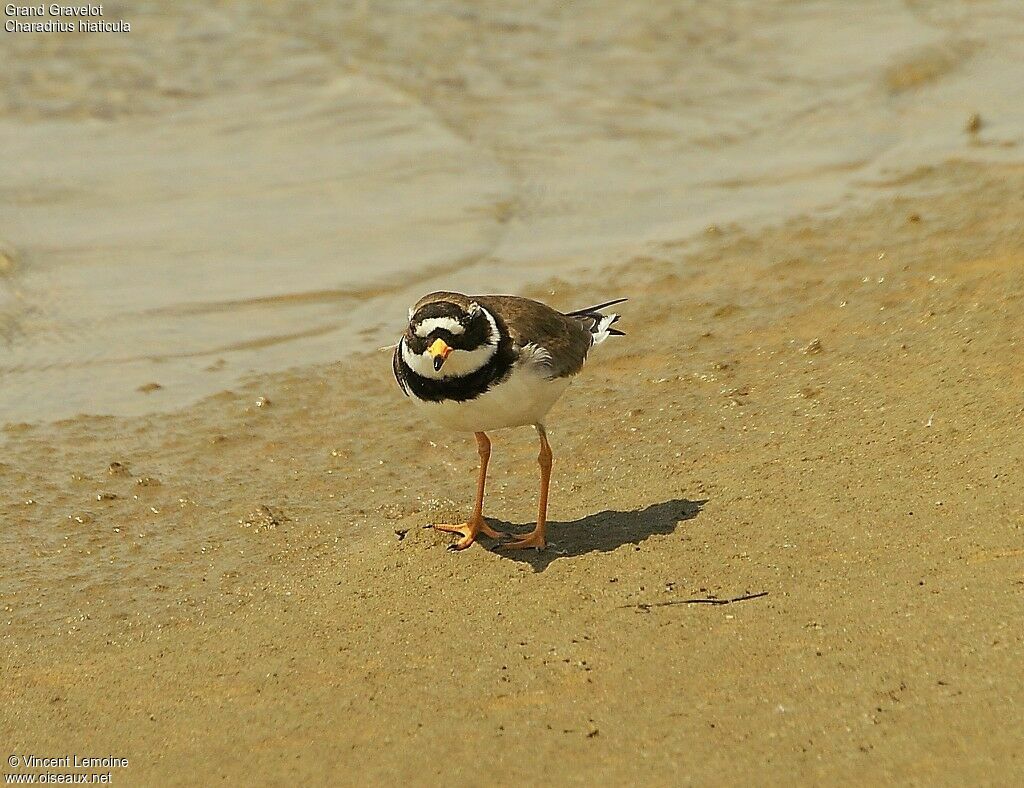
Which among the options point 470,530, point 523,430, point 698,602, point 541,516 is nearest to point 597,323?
point 523,430

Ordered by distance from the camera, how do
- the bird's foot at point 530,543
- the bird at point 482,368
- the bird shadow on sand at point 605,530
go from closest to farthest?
the bird at point 482,368, the bird shadow on sand at point 605,530, the bird's foot at point 530,543

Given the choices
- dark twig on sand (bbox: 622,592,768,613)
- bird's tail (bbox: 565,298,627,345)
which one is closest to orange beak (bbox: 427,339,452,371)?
dark twig on sand (bbox: 622,592,768,613)

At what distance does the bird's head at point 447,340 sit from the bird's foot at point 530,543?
32.3 inches

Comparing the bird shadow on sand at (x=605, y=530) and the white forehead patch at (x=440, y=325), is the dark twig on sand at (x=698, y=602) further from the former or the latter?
the white forehead patch at (x=440, y=325)

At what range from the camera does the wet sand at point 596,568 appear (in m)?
4.48

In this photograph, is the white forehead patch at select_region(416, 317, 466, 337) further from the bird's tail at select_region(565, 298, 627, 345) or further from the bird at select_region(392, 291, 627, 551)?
the bird's tail at select_region(565, 298, 627, 345)

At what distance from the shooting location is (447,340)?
5.75m

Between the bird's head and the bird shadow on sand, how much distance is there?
87 centimetres

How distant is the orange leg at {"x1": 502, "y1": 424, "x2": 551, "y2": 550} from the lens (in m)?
6.07

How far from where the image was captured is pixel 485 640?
523 centimetres

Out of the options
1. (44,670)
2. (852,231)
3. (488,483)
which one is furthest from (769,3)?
(44,670)

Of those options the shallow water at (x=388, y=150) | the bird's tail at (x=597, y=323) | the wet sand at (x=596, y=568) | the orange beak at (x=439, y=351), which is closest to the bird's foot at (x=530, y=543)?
the wet sand at (x=596, y=568)

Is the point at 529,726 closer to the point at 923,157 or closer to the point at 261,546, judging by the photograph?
the point at 261,546

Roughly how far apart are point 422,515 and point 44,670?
1.90 m
